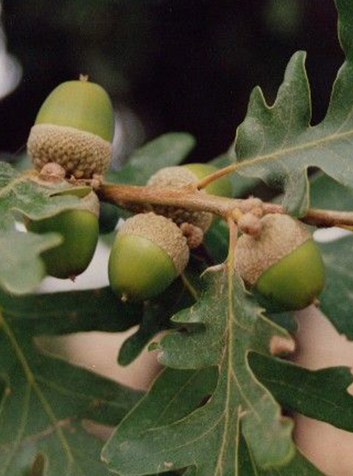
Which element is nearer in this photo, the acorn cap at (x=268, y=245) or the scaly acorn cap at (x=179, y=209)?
the acorn cap at (x=268, y=245)

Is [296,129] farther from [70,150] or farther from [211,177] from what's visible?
[70,150]

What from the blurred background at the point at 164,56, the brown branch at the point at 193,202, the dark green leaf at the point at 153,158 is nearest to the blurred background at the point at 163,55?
the blurred background at the point at 164,56

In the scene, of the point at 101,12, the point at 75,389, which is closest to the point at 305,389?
the point at 75,389

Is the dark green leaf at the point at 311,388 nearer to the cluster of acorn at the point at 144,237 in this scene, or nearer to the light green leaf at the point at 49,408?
the cluster of acorn at the point at 144,237

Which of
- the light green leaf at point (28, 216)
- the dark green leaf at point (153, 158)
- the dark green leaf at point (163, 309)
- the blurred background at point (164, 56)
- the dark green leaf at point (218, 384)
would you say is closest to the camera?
the light green leaf at point (28, 216)

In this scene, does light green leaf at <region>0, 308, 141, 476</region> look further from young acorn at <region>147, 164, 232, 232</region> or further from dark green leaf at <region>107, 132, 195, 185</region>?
dark green leaf at <region>107, 132, 195, 185</region>

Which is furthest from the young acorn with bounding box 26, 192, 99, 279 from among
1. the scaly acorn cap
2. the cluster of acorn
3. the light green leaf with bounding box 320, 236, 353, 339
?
the light green leaf with bounding box 320, 236, 353, 339
